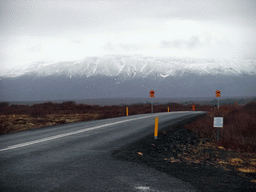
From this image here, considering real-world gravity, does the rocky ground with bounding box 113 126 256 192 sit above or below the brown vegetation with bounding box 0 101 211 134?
above

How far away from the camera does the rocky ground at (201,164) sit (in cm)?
462

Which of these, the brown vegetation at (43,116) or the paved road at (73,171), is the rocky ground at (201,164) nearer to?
the paved road at (73,171)

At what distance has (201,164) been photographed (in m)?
6.08

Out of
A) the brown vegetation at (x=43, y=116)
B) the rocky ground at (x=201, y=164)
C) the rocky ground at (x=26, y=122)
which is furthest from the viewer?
the brown vegetation at (x=43, y=116)

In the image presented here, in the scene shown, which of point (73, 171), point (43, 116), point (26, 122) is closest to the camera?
point (73, 171)

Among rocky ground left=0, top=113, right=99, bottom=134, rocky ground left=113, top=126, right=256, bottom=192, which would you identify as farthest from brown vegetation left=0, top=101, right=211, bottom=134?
rocky ground left=113, top=126, right=256, bottom=192

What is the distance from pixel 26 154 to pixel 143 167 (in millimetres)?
3588

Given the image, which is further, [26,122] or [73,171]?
[26,122]

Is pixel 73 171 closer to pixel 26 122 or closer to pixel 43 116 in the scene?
pixel 26 122

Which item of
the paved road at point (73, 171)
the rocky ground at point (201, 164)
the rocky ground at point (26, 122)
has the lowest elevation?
the rocky ground at point (26, 122)

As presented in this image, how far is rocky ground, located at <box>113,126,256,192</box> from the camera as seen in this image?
4617 millimetres

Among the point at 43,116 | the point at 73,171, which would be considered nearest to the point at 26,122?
the point at 43,116

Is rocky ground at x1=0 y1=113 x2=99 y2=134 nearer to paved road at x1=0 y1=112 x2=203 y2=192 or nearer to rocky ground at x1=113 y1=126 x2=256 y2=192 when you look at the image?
paved road at x1=0 y1=112 x2=203 y2=192


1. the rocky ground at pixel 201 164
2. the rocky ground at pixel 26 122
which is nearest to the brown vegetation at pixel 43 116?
the rocky ground at pixel 26 122
